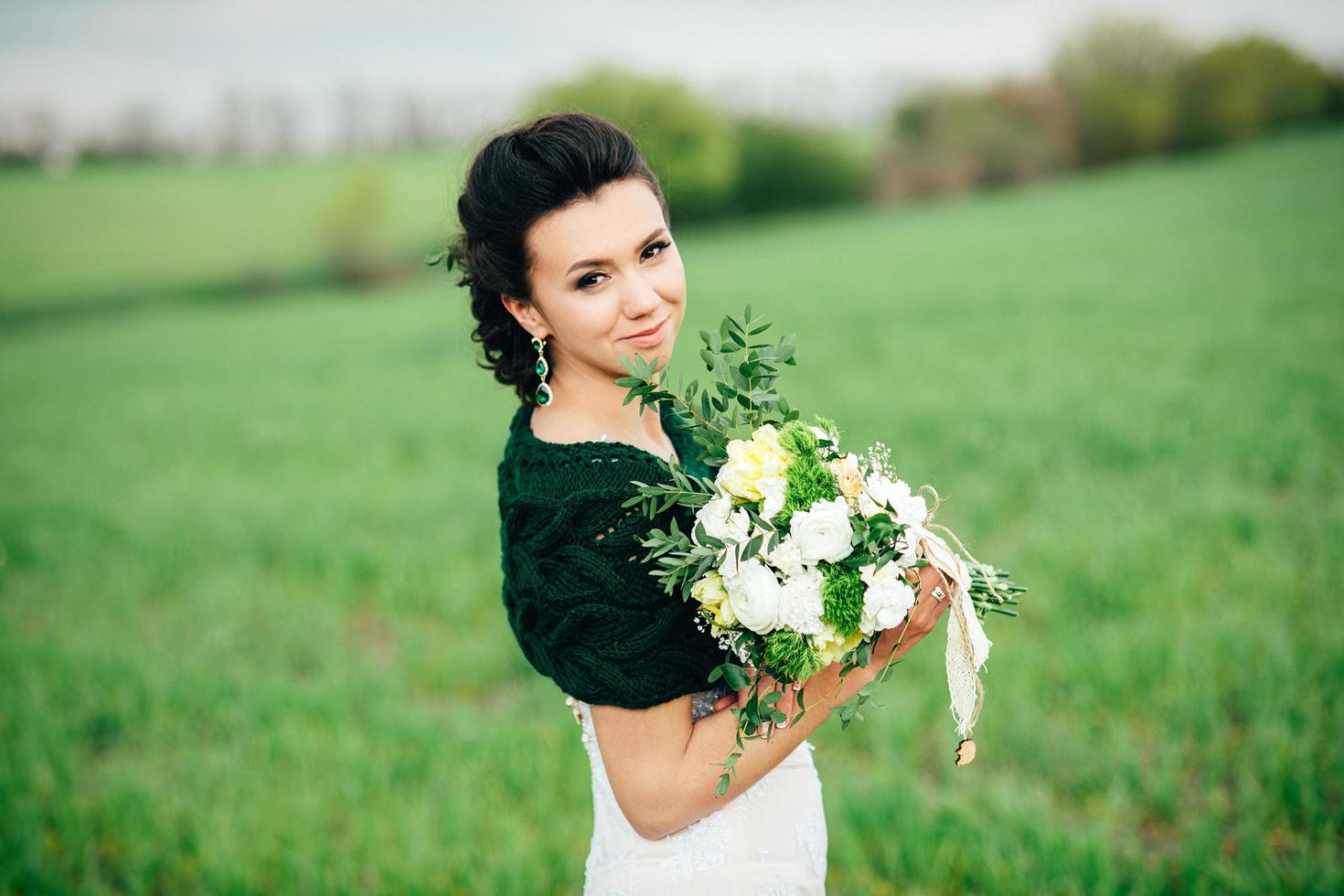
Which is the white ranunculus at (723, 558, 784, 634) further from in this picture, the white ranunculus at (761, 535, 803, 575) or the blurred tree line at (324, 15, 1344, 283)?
the blurred tree line at (324, 15, 1344, 283)

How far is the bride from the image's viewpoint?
1663 mm

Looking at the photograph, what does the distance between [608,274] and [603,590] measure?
61cm

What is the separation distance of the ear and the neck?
0.09m

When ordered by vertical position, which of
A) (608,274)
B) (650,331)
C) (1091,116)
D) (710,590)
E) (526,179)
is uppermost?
(1091,116)

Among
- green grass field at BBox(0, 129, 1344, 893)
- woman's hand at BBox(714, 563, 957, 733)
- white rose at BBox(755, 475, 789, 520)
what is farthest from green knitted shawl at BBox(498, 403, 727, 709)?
green grass field at BBox(0, 129, 1344, 893)

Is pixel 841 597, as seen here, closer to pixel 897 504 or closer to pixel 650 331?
pixel 897 504

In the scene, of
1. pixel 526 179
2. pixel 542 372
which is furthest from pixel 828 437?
pixel 526 179

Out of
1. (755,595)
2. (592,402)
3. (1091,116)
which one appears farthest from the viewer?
(1091,116)

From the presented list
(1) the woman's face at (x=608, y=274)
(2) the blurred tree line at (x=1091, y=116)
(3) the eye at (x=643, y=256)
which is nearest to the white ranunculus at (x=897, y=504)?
(1) the woman's face at (x=608, y=274)

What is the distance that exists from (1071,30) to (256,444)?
2202 inches

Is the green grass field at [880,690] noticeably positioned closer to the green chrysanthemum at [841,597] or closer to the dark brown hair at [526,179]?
the green chrysanthemum at [841,597]

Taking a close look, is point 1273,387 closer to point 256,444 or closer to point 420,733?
point 420,733

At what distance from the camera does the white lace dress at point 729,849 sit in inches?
71.5

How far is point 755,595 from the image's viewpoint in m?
1.45
